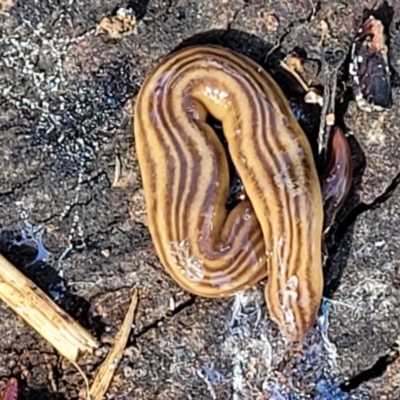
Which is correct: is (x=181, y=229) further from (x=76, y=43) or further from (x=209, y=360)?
(x=76, y=43)

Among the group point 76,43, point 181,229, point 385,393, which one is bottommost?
point 385,393

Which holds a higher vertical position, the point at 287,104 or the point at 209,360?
the point at 287,104

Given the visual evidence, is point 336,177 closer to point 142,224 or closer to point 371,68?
point 371,68

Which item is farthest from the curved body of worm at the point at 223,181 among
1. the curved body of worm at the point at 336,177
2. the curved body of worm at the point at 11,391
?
the curved body of worm at the point at 11,391

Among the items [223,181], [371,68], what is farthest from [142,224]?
[371,68]

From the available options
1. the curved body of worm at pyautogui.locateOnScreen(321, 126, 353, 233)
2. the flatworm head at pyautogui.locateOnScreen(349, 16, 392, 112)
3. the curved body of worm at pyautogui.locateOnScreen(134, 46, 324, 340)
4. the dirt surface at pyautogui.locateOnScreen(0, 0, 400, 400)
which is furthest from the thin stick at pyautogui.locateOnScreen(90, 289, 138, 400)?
the flatworm head at pyautogui.locateOnScreen(349, 16, 392, 112)

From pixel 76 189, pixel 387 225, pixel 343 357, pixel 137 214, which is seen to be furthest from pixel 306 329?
pixel 76 189
